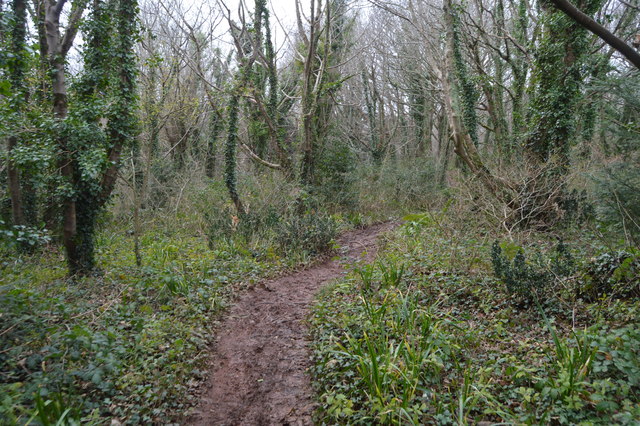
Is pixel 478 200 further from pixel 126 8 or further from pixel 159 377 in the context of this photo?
pixel 126 8

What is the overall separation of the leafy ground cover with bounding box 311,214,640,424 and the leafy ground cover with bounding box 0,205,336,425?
5.11 feet

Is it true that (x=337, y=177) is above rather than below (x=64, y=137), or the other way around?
below

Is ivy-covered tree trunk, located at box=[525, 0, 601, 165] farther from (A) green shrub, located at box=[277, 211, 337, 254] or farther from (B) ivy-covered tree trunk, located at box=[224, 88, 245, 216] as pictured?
(B) ivy-covered tree trunk, located at box=[224, 88, 245, 216]

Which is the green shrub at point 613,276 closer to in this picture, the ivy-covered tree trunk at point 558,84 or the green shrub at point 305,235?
the ivy-covered tree trunk at point 558,84

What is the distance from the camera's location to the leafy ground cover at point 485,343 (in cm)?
289

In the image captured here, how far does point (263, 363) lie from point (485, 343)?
2.53 meters

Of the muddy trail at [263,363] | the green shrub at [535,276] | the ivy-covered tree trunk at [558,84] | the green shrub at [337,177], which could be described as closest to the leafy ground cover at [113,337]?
the muddy trail at [263,363]

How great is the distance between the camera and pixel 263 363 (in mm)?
4344

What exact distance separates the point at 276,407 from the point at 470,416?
5.84 feet

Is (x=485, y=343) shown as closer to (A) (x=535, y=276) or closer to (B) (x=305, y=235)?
(A) (x=535, y=276)

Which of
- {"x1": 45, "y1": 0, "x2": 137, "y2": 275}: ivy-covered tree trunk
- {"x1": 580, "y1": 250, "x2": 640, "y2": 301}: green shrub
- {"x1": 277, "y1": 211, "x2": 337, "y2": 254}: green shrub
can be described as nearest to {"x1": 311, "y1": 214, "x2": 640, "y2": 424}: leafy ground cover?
{"x1": 580, "y1": 250, "x2": 640, "y2": 301}: green shrub

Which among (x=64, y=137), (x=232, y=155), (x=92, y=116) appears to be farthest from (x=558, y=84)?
(x=64, y=137)

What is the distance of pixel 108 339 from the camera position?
3676 mm

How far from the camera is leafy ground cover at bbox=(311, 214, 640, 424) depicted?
289cm
